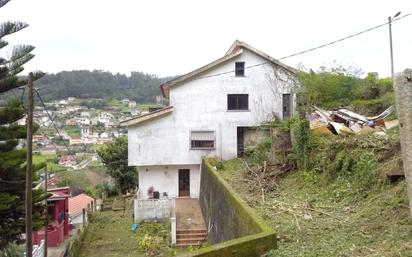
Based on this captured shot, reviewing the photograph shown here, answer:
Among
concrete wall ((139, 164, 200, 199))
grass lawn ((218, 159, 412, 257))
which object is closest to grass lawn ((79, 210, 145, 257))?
concrete wall ((139, 164, 200, 199))

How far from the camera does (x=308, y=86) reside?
17.2m

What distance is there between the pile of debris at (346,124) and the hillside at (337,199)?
1032 millimetres

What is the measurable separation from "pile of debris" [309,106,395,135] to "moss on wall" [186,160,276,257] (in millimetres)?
3597

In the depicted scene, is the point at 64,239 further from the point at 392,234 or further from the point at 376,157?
the point at 392,234

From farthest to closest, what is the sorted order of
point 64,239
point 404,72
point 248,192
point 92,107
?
point 92,107 < point 64,239 < point 248,192 < point 404,72

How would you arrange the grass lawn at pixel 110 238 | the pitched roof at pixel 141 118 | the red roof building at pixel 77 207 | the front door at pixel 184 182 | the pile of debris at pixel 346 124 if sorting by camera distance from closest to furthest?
the pile of debris at pixel 346 124 < the grass lawn at pixel 110 238 < the pitched roof at pixel 141 118 < the front door at pixel 184 182 < the red roof building at pixel 77 207

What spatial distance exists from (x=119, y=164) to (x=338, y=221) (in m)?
23.1

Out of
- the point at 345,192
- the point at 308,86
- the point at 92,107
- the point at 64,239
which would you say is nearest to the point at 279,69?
the point at 308,86

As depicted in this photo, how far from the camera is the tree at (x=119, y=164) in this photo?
2806cm

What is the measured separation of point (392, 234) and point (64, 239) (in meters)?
17.4

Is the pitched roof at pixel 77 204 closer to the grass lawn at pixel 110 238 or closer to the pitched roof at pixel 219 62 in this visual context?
the grass lawn at pixel 110 238

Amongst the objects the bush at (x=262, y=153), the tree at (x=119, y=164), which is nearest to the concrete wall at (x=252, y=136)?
the bush at (x=262, y=153)

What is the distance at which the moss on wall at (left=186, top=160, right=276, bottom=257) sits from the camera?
18.7 ft

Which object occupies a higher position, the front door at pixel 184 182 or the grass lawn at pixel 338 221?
the grass lawn at pixel 338 221
